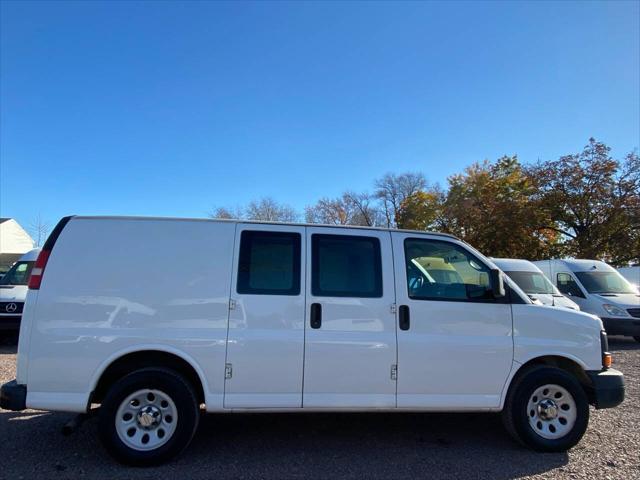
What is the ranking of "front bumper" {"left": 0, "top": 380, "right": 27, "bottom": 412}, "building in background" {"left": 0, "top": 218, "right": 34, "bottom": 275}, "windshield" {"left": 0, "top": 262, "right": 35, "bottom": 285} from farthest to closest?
1. "building in background" {"left": 0, "top": 218, "right": 34, "bottom": 275}
2. "windshield" {"left": 0, "top": 262, "right": 35, "bottom": 285}
3. "front bumper" {"left": 0, "top": 380, "right": 27, "bottom": 412}

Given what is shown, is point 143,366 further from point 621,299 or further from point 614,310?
point 621,299

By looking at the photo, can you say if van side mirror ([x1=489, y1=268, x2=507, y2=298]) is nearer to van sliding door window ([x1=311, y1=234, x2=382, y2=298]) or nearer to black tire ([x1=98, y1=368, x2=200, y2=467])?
van sliding door window ([x1=311, y1=234, x2=382, y2=298])

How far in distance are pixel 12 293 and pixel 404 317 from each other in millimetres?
9712

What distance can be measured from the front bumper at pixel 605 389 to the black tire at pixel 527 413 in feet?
0.40

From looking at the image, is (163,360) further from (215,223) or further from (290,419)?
(290,419)

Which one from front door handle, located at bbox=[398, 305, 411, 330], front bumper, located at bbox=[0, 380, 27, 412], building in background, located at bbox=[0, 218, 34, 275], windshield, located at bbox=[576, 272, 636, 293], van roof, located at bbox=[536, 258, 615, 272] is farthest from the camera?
building in background, located at bbox=[0, 218, 34, 275]

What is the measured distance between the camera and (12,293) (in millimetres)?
10414

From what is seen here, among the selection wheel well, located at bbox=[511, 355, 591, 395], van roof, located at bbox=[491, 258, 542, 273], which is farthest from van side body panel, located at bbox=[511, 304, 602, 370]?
van roof, located at bbox=[491, 258, 542, 273]

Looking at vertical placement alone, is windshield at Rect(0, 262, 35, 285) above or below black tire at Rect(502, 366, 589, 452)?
above

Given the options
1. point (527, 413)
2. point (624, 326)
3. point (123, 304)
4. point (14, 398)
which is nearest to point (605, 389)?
point (527, 413)

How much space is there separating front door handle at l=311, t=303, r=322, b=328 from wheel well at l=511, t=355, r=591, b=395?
204 cm

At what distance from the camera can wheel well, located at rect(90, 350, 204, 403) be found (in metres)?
4.26

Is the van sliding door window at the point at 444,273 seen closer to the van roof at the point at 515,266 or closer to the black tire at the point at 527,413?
the black tire at the point at 527,413

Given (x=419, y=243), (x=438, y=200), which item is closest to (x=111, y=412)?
(x=419, y=243)
